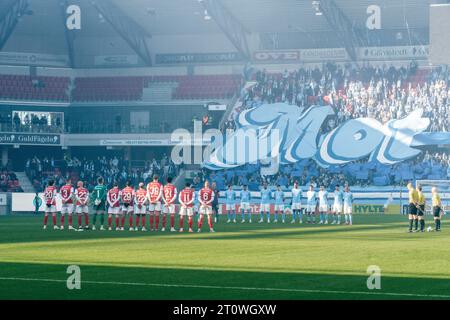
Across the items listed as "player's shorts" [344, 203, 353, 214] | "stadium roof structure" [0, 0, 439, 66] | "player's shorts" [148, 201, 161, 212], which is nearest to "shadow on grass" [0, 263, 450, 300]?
"player's shorts" [148, 201, 161, 212]

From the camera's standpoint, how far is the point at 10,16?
233 feet

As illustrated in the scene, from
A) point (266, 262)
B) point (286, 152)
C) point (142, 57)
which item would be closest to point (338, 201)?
point (286, 152)

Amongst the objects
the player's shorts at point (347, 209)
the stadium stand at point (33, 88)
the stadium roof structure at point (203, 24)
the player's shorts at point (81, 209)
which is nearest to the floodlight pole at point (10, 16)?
the stadium roof structure at point (203, 24)

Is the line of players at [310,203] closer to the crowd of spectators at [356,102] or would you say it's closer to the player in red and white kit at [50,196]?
the crowd of spectators at [356,102]

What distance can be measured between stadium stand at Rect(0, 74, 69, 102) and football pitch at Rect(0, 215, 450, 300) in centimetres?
3710

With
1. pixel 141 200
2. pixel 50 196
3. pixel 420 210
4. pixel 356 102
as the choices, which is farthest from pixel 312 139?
pixel 50 196

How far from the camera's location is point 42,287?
→ 19.5 metres

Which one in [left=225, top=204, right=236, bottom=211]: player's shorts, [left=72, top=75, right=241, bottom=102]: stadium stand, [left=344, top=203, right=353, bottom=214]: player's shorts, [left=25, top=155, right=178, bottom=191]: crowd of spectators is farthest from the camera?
[left=72, top=75, right=241, bottom=102]: stadium stand

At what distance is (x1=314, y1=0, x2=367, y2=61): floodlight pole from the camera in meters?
68.8

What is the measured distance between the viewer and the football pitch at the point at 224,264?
18984 mm

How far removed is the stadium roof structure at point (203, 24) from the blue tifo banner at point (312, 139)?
22.2 feet

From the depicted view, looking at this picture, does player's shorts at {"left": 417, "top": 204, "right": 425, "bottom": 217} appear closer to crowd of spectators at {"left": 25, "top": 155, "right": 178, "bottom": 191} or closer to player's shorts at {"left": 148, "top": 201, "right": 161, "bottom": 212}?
player's shorts at {"left": 148, "top": 201, "right": 161, "bottom": 212}

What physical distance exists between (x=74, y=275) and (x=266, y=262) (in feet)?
19.0

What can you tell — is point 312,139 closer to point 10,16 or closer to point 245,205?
point 245,205
